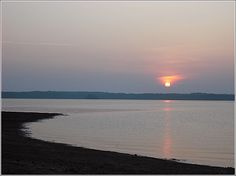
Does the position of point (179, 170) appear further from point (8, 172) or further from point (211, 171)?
point (8, 172)

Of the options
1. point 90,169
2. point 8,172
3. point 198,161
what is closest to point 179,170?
point 90,169

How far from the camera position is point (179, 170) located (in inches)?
707

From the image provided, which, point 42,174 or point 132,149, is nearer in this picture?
point 42,174

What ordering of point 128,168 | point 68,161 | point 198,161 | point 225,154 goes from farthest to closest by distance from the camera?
1. point 225,154
2. point 198,161
3. point 68,161
4. point 128,168

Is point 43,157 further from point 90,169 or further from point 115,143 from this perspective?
point 115,143

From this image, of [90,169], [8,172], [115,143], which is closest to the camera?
[8,172]

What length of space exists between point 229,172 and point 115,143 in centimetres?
1536

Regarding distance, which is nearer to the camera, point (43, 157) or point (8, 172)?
point (8, 172)

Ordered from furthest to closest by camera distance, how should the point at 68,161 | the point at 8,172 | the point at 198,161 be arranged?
1. the point at 198,161
2. the point at 68,161
3. the point at 8,172

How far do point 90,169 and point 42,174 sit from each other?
3.38 metres

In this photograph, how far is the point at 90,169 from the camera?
15328 mm

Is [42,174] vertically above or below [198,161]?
above

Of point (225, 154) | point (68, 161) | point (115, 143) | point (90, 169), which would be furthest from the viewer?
point (115, 143)

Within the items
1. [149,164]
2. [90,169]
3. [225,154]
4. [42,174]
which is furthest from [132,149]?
[42,174]
